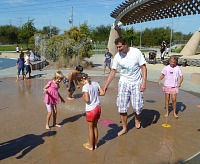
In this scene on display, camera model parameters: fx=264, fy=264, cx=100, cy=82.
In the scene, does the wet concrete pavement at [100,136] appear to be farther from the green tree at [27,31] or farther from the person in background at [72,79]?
the green tree at [27,31]

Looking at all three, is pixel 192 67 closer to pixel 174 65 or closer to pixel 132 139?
pixel 174 65

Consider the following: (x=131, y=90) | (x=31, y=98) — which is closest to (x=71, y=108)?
(x=31, y=98)

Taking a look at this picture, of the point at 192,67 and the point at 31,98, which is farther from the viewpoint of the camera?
the point at 192,67

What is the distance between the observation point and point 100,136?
5340 mm

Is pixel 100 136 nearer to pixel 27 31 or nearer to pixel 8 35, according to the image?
pixel 27 31

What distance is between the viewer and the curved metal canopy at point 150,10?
17016 millimetres

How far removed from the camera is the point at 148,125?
6141 mm

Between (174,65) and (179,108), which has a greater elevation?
(174,65)

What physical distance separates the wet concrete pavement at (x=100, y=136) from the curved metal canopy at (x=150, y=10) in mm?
10516

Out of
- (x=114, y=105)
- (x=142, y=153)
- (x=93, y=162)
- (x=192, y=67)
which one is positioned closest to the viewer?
(x=93, y=162)

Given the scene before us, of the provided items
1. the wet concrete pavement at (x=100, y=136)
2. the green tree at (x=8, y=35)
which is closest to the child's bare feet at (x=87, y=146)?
the wet concrete pavement at (x=100, y=136)

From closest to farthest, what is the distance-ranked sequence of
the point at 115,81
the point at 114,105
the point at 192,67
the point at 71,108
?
the point at 71,108
the point at 114,105
the point at 115,81
the point at 192,67

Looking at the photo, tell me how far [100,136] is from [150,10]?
53.1ft

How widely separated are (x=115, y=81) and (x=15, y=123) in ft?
24.6
